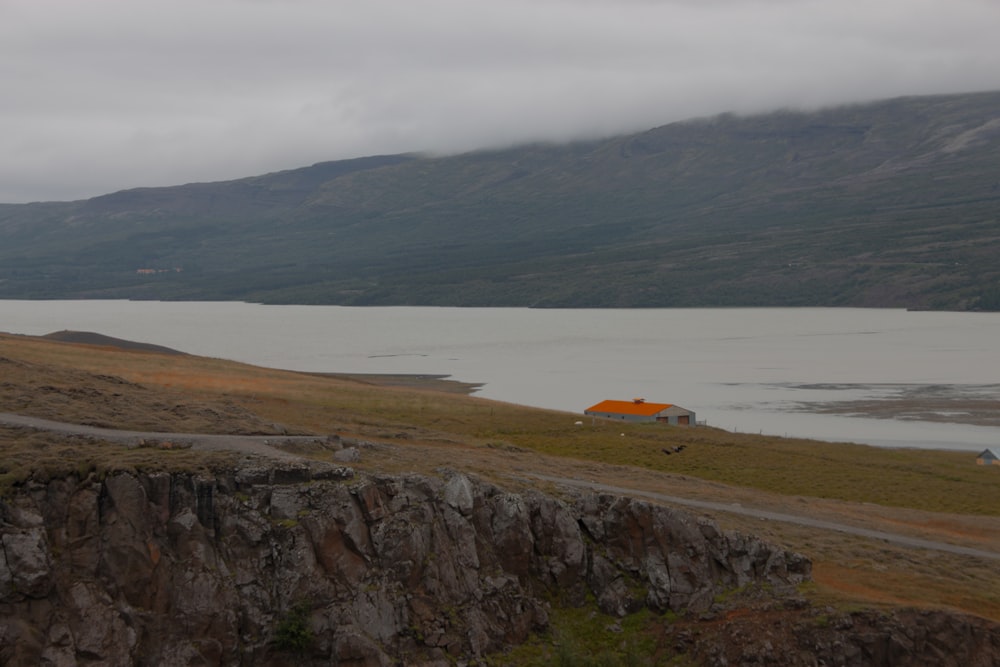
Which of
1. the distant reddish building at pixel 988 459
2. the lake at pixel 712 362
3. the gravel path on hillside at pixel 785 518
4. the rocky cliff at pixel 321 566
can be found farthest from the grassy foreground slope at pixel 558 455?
the lake at pixel 712 362

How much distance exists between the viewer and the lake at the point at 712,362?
8031 centimetres

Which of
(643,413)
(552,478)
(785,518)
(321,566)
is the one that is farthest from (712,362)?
(321,566)

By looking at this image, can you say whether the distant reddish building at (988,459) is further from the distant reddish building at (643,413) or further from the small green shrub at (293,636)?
the small green shrub at (293,636)

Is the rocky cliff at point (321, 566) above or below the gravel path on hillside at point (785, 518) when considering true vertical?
above

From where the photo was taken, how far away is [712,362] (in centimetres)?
12506

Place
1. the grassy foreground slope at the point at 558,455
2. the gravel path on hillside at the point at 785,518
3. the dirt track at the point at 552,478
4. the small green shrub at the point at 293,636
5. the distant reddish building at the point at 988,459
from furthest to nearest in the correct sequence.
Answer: the distant reddish building at the point at 988,459
the gravel path on hillside at the point at 785,518
the dirt track at the point at 552,478
the grassy foreground slope at the point at 558,455
the small green shrub at the point at 293,636

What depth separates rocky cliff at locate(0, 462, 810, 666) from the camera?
69.5 ft

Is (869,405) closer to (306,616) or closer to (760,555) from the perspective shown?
(760,555)

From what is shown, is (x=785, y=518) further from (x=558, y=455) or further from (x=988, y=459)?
(x=988, y=459)

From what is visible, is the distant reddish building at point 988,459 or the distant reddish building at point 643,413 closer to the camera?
the distant reddish building at point 988,459

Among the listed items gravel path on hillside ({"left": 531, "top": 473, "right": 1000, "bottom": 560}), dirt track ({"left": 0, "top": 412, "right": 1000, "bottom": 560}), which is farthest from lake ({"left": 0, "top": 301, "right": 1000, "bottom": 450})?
dirt track ({"left": 0, "top": 412, "right": 1000, "bottom": 560})

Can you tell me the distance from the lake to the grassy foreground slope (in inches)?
752

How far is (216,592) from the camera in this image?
2202 cm

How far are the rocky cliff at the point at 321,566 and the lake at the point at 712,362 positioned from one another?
45.6 meters
